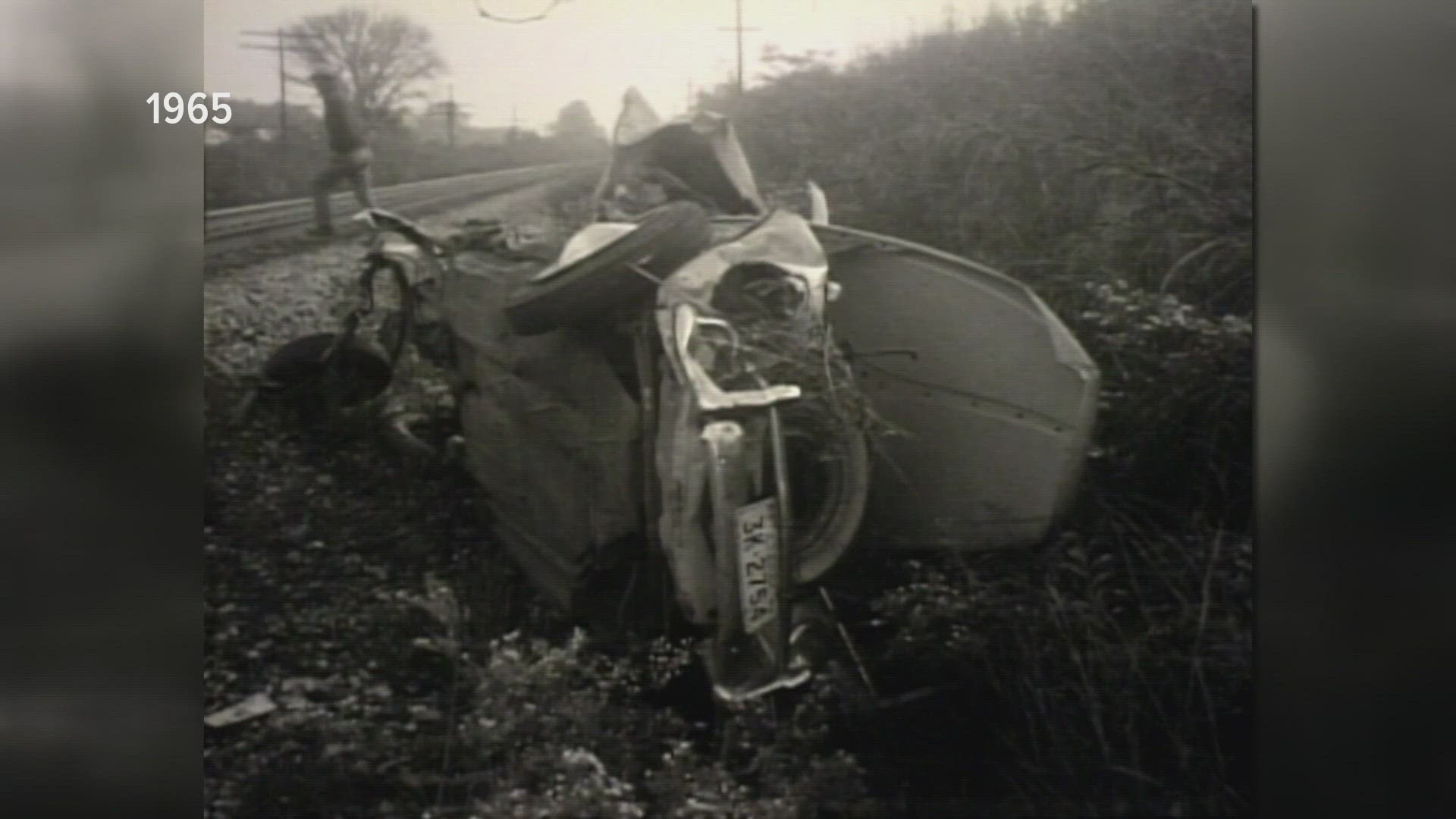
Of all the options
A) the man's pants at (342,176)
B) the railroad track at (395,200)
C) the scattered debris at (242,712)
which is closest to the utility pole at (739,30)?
the railroad track at (395,200)

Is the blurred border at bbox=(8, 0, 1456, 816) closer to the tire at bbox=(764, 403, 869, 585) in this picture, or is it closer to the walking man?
the walking man

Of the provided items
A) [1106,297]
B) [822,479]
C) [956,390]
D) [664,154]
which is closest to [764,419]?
[822,479]

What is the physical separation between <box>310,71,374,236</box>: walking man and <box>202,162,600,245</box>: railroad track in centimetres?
3

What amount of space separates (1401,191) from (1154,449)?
1.06m

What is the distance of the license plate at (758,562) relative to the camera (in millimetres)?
4301

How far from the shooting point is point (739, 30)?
433cm

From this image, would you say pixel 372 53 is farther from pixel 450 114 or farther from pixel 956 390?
pixel 956 390

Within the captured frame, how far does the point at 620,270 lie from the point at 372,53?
1014mm

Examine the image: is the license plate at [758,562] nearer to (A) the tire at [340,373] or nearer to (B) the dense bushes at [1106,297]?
(B) the dense bushes at [1106,297]

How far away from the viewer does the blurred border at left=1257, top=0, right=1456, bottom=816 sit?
4195mm

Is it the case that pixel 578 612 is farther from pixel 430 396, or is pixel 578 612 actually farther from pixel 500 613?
pixel 430 396

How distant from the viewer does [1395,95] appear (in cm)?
420

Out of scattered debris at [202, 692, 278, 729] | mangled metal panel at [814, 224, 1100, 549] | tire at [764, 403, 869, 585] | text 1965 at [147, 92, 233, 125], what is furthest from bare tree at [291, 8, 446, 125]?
scattered debris at [202, 692, 278, 729]

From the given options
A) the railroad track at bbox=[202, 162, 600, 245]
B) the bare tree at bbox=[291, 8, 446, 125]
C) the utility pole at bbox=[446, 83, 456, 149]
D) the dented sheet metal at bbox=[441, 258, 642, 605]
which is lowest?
the dented sheet metal at bbox=[441, 258, 642, 605]
